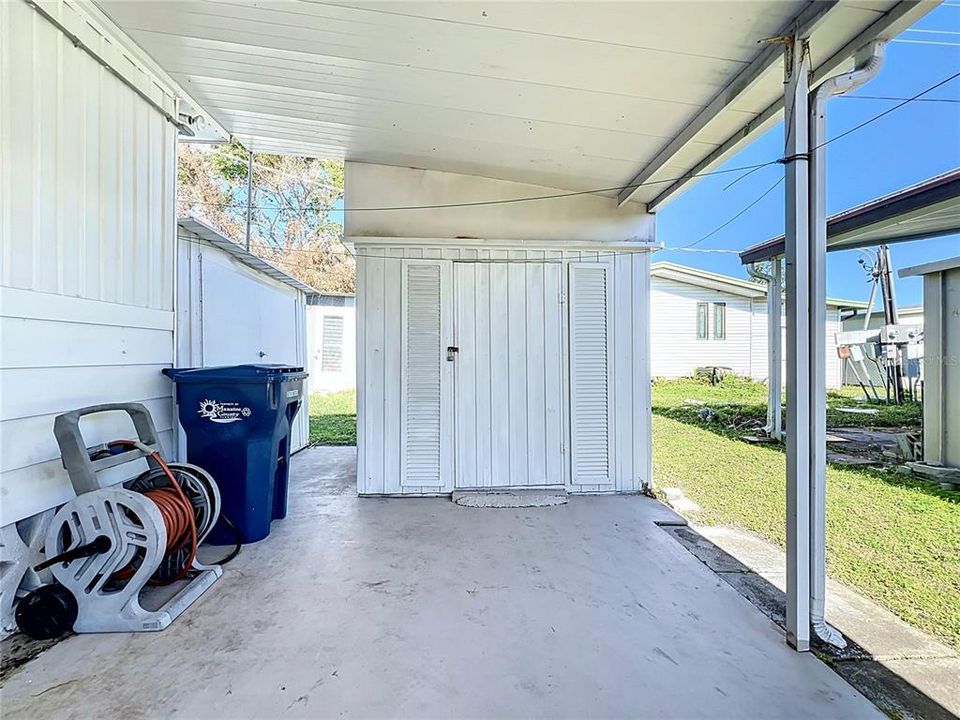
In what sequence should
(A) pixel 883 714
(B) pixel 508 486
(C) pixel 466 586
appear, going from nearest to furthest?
(A) pixel 883 714 < (C) pixel 466 586 < (B) pixel 508 486

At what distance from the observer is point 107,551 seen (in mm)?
1951

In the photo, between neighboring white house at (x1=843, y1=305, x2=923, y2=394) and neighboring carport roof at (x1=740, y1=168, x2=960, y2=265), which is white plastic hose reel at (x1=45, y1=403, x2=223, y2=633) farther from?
neighboring white house at (x1=843, y1=305, x2=923, y2=394)

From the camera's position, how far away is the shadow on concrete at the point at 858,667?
156 cm

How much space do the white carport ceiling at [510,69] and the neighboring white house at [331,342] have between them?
7.40m

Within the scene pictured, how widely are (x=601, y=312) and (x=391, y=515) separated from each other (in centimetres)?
252

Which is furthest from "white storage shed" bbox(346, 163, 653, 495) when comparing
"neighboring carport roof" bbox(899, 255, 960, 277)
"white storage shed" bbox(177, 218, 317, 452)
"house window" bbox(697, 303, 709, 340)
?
"house window" bbox(697, 303, 709, 340)

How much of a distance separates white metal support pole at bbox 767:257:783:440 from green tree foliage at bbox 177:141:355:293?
28.8ft

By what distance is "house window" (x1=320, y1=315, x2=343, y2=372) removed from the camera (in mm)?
11016

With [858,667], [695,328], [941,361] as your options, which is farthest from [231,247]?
[695,328]

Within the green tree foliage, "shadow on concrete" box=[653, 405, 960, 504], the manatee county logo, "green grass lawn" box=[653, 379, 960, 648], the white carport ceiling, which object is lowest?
"green grass lawn" box=[653, 379, 960, 648]

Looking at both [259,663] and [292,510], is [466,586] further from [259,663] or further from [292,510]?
[292,510]

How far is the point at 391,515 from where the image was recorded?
359 centimetres

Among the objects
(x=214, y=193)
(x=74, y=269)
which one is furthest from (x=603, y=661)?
(x=214, y=193)

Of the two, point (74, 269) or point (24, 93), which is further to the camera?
point (74, 269)
